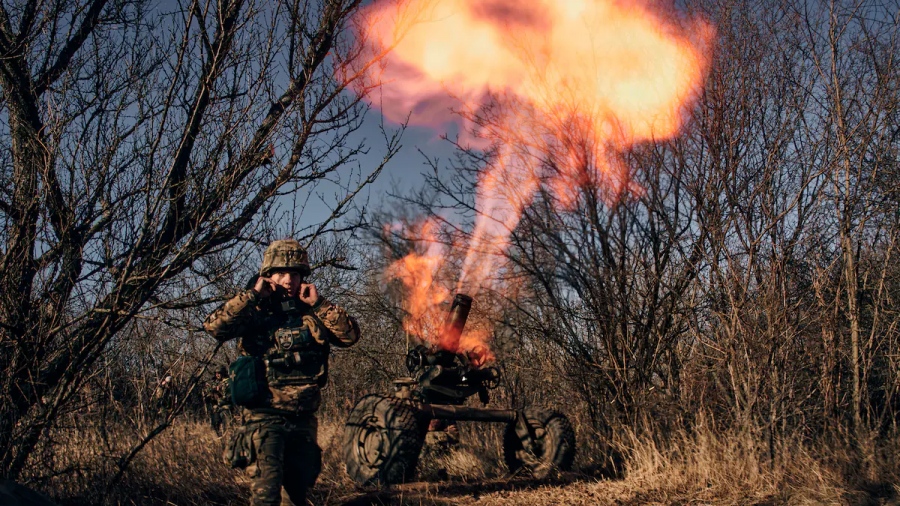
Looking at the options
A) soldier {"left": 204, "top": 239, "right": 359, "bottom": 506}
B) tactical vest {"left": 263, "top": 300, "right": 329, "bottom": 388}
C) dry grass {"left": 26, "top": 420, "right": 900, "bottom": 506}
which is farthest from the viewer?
dry grass {"left": 26, "top": 420, "right": 900, "bottom": 506}

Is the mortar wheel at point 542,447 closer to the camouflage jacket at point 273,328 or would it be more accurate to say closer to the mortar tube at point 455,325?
the mortar tube at point 455,325

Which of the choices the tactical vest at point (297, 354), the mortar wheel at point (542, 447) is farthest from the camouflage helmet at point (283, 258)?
the mortar wheel at point (542, 447)

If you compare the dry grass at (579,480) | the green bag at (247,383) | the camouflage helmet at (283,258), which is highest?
the camouflage helmet at (283,258)

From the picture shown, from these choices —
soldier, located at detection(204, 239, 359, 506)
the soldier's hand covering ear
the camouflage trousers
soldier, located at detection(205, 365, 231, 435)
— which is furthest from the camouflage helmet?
soldier, located at detection(205, 365, 231, 435)

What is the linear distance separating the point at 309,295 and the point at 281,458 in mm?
1191

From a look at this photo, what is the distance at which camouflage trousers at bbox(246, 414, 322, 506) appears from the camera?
4.71 metres

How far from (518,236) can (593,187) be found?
1.24 meters

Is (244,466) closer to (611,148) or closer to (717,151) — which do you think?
(717,151)

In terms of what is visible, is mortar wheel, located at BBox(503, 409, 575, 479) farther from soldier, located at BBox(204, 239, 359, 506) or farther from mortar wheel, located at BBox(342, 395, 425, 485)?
soldier, located at BBox(204, 239, 359, 506)

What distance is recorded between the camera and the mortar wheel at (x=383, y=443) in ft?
22.6

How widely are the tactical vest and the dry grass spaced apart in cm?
123

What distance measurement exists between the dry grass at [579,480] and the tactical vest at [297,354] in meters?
1.23

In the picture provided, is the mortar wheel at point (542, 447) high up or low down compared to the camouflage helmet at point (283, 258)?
down

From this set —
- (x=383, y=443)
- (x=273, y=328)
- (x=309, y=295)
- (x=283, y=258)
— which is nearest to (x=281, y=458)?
(x=273, y=328)
